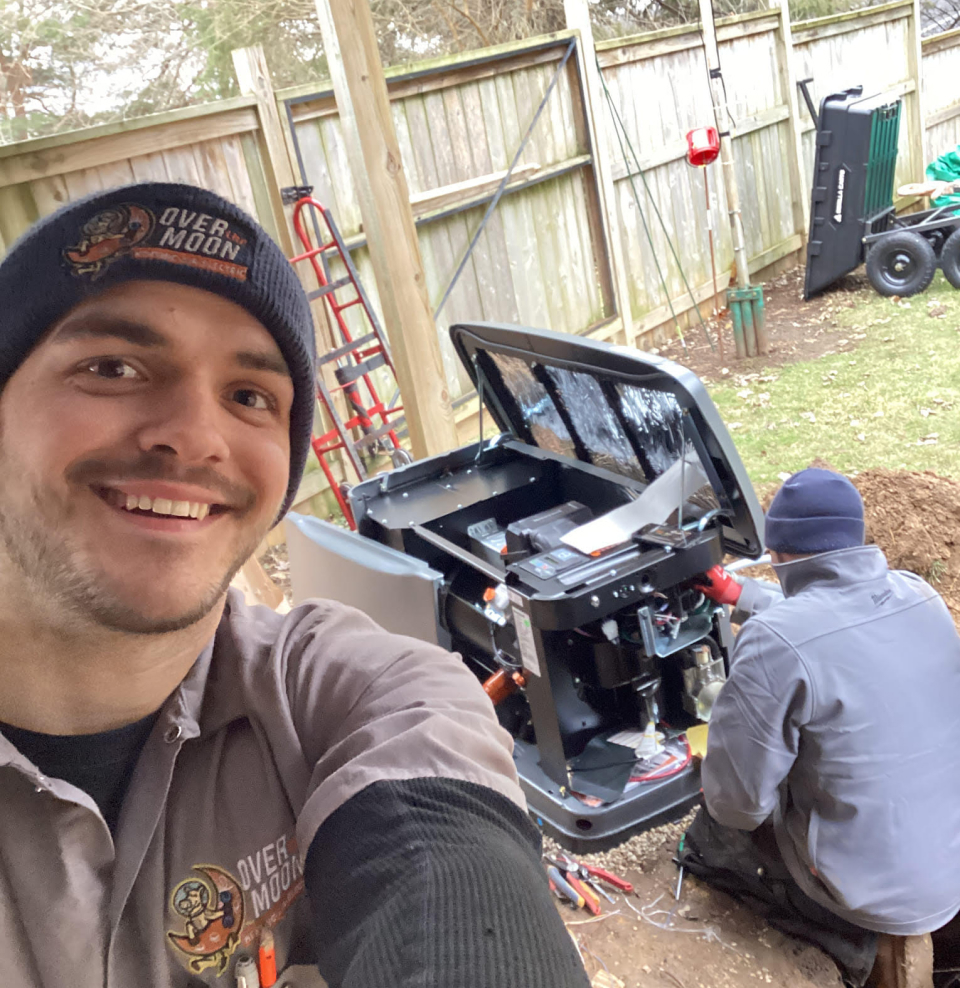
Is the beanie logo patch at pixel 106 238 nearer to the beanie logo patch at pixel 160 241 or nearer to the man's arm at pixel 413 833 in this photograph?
the beanie logo patch at pixel 160 241

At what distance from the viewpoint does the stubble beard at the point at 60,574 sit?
107cm

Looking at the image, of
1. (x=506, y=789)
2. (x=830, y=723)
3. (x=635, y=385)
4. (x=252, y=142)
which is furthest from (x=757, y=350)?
(x=506, y=789)

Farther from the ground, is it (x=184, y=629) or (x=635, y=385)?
(x=184, y=629)

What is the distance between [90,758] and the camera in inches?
44.4

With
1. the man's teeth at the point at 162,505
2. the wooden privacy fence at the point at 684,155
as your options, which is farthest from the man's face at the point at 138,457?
the wooden privacy fence at the point at 684,155

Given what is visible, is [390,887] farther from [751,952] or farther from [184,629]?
[751,952]

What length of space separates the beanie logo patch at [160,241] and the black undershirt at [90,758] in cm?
55

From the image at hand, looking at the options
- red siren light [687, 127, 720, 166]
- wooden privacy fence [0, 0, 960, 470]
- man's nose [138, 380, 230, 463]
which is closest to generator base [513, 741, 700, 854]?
man's nose [138, 380, 230, 463]

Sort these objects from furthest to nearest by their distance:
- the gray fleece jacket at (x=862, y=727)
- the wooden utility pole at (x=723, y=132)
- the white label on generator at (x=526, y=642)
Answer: the wooden utility pole at (x=723, y=132)
the white label on generator at (x=526, y=642)
the gray fleece jacket at (x=862, y=727)

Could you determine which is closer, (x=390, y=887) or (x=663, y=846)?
(x=390, y=887)

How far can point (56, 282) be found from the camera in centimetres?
115

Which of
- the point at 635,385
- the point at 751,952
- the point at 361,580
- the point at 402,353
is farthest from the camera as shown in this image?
the point at 402,353

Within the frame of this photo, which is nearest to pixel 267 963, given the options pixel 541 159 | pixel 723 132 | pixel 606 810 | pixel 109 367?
pixel 109 367

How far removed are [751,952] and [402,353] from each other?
2259mm
